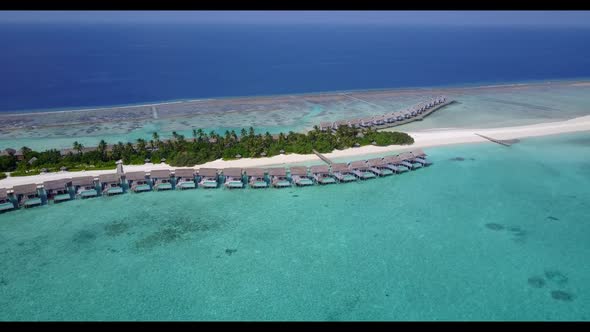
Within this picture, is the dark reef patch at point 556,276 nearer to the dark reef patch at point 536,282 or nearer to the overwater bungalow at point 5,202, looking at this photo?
the dark reef patch at point 536,282

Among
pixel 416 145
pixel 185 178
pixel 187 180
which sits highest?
pixel 185 178

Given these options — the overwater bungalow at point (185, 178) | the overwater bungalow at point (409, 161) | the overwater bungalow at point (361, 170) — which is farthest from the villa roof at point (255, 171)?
the overwater bungalow at point (409, 161)

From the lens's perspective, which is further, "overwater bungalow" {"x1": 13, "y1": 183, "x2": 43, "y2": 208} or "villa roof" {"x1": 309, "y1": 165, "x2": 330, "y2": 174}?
"villa roof" {"x1": 309, "y1": 165, "x2": 330, "y2": 174}

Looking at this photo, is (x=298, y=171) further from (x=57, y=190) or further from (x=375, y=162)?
(x=57, y=190)

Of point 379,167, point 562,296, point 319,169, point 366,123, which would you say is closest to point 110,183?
point 319,169

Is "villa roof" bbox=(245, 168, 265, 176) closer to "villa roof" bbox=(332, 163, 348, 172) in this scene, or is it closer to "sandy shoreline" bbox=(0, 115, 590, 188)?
"sandy shoreline" bbox=(0, 115, 590, 188)

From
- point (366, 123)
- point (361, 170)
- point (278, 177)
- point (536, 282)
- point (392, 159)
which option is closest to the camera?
point (536, 282)

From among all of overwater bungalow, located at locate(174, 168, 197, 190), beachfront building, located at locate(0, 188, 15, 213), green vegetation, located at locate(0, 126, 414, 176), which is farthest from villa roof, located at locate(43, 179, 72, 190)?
overwater bungalow, located at locate(174, 168, 197, 190)
